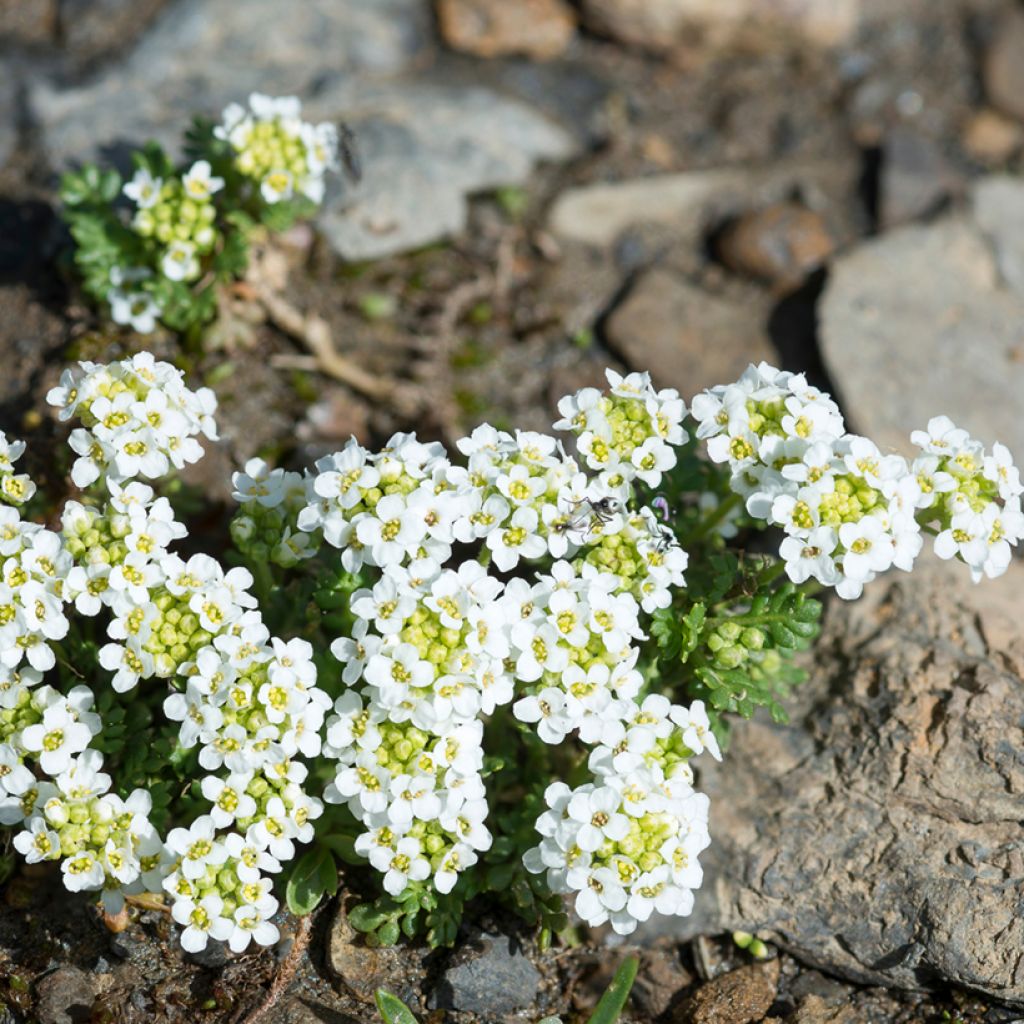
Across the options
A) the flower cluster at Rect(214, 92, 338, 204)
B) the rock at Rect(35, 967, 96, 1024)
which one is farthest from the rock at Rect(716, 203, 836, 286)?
the rock at Rect(35, 967, 96, 1024)

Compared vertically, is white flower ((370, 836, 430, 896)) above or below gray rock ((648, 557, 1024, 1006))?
above


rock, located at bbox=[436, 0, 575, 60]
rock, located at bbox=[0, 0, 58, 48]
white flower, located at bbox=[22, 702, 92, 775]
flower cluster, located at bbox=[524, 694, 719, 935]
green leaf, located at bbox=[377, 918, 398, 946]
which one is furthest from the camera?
rock, located at bbox=[436, 0, 575, 60]

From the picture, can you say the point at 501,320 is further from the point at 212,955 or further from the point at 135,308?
the point at 212,955

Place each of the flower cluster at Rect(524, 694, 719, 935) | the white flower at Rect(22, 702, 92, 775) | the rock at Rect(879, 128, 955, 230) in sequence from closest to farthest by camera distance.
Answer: the flower cluster at Rect(524, 694, 719, 935) < the white flower at Rect(22, 702, 92, 775) < the rock at Rect(879, 128, 955, 230)

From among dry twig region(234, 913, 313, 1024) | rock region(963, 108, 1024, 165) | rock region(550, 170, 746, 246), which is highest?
rock region(963, 108, 1024, 165)

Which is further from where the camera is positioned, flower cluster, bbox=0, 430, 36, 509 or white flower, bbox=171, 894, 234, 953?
flower cluster, bbox=0, 430, 36, 509

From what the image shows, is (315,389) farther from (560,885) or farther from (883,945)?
(883,945)

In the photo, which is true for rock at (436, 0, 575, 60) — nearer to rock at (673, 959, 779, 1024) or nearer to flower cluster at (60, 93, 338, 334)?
flower cluster at (60, 93, 338, 334)

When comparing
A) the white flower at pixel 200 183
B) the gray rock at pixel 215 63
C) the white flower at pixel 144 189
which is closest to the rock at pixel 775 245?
the gray rock at pixel 215 63
